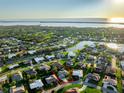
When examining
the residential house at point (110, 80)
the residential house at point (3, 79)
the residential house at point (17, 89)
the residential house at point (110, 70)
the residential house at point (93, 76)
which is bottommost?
the residential house at point (17, 89)

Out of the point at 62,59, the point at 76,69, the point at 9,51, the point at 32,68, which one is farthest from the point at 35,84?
the point at 9,51

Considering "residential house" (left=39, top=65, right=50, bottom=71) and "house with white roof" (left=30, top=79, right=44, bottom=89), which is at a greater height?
"residential house" (left=39, top=65, right=50, bottom=71)

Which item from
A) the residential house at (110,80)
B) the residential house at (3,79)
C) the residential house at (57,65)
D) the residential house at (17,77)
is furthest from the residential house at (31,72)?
the residential house at (110,80)

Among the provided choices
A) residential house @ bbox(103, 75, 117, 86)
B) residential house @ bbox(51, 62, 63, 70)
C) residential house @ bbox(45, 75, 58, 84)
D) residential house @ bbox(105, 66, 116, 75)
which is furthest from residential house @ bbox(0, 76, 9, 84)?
residential house @ bbox(105, 66, 116, 75)

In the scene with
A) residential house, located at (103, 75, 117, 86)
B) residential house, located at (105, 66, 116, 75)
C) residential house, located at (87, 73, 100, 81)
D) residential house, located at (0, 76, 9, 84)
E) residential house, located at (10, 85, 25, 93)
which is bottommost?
residential house, located at (10, 85, 25, 93)

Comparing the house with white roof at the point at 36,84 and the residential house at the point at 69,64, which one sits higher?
the residential house at the point at 69,64

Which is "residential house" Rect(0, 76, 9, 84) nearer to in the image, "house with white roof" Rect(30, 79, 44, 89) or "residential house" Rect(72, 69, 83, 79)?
"house with white roof" Rect(30, 79, 44, 89)

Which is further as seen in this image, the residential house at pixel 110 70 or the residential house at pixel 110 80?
the residential house at pixel 110 70

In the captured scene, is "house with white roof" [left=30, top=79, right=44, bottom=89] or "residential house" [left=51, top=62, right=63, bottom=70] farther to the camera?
"residential house" [left=51, top=62, right=63, bottom=70]

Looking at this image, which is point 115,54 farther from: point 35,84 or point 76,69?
point 35,84

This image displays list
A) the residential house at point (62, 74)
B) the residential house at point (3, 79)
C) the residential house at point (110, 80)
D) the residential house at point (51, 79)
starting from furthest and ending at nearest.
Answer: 1. the residential house at point (62, 74)
2. the residential house at point (3, 79)
3. the residential house at point (51, 79)
4. the residential house at point (110, 80)

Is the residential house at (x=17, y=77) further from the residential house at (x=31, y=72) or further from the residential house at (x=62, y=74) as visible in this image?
the residential house at (x=62, y=74)

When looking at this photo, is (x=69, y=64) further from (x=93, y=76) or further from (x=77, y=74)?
(x=93, y=76)
